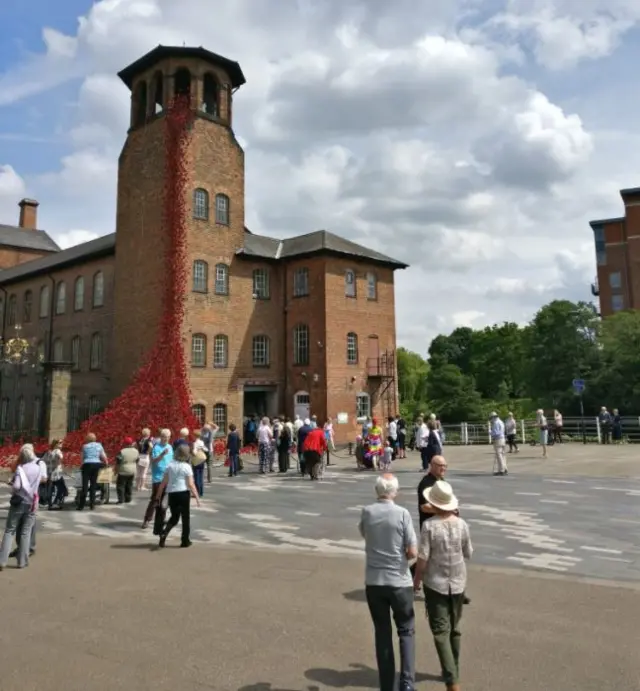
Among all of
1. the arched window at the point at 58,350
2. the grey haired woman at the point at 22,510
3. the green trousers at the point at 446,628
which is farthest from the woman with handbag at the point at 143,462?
the arched window at the point at 58,350

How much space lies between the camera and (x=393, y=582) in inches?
170

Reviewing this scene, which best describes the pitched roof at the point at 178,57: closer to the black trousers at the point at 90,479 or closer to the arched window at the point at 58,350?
the arched window at the point at 58,350

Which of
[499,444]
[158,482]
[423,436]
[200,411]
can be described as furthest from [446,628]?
[200,411]

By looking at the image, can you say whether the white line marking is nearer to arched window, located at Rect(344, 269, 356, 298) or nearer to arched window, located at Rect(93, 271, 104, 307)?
arched window, located at Rect(344, 269, 356, 298)

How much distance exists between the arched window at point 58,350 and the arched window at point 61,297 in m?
1.95

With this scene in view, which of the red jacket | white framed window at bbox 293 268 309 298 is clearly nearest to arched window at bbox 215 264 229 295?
white framed window at bbox 293 268 309 298

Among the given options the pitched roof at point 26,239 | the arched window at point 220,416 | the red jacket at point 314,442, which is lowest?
the red jacket at point 314,442

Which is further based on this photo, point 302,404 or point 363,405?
point 363,405

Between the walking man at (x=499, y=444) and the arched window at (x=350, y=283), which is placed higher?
the arched window at (x=350, y=283)

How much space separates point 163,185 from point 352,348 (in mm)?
13058

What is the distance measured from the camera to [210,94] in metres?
31.7

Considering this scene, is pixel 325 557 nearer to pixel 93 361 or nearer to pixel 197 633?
pixel 197 633

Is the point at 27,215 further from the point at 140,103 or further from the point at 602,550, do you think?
the point at 602,550

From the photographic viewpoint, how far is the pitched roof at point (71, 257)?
34.6 m
